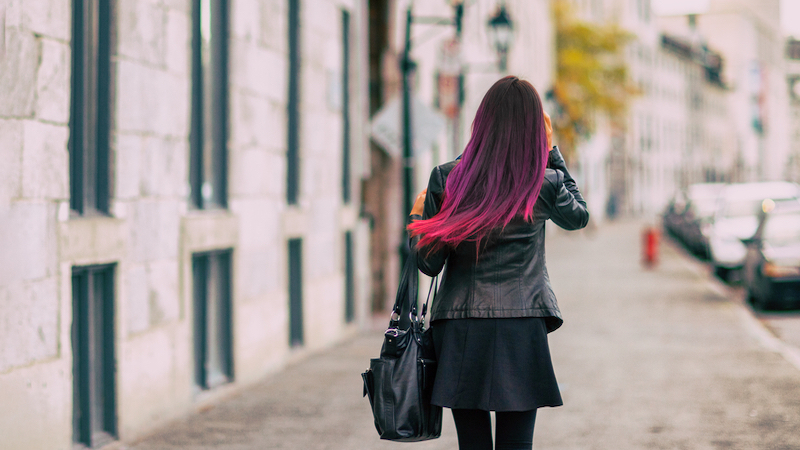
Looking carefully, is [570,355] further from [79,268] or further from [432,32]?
[432,32]

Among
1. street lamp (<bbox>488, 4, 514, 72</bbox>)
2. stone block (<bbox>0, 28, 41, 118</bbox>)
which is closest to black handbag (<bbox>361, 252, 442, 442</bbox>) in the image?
stone block (<bbox>0, 28, 41, 118</bbox>)

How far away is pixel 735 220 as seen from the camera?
850 inches

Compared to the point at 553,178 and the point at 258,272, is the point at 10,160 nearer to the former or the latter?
the point at 553,178

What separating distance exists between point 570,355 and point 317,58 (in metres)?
4.06

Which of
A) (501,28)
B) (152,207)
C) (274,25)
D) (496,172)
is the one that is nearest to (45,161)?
(152,207)

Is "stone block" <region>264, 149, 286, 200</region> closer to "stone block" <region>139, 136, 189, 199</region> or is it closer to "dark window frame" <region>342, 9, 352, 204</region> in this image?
"stone block" <region>139, 136, 189, 199</region>

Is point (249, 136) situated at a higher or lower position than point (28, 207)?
higher

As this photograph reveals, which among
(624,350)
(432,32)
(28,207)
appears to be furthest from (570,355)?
(432,32)

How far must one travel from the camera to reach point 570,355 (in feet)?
34.3

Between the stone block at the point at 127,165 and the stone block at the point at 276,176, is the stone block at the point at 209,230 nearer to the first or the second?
the stone block at the point at 127,165

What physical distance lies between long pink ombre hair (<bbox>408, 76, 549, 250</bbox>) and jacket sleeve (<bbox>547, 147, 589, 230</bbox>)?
0.39ft

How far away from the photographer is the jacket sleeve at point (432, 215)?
3.47 meters

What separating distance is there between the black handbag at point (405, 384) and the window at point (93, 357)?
9.97 feet

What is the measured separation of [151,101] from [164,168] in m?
0.48
